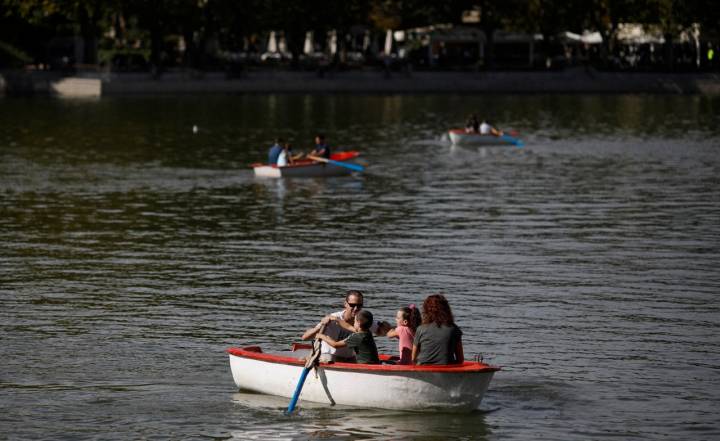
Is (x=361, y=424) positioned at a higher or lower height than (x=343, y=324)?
lower

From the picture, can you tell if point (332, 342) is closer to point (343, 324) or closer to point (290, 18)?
point (343, 324)

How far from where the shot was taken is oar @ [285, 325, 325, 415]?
23984 millimetres

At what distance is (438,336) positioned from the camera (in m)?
23.3

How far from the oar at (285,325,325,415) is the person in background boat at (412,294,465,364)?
159 centimetres

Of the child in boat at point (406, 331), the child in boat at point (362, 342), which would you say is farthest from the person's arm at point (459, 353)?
the child in boat at point (362, 342)

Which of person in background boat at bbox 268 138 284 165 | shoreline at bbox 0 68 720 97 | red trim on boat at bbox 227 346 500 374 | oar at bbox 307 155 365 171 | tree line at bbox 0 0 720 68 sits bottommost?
shoreline at bbox 0 68 720 97

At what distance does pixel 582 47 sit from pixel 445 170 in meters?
111

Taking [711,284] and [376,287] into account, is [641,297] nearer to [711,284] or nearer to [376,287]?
[711,284]

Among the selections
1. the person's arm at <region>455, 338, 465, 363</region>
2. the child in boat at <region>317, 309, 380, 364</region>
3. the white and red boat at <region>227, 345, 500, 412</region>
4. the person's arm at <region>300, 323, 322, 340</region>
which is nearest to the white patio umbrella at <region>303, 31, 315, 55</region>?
the white and red boat at <region>227, 345, 500, 412</region>

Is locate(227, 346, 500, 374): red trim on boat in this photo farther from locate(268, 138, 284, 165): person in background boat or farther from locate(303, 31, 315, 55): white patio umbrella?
locate(303, 31, 315, 55): white patio umbrella

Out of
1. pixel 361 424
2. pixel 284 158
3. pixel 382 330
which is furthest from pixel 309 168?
pixel 361 424

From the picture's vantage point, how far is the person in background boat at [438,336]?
23281 millimetres

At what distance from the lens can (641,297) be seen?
34531 mm

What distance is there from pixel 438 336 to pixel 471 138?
56865 mm
